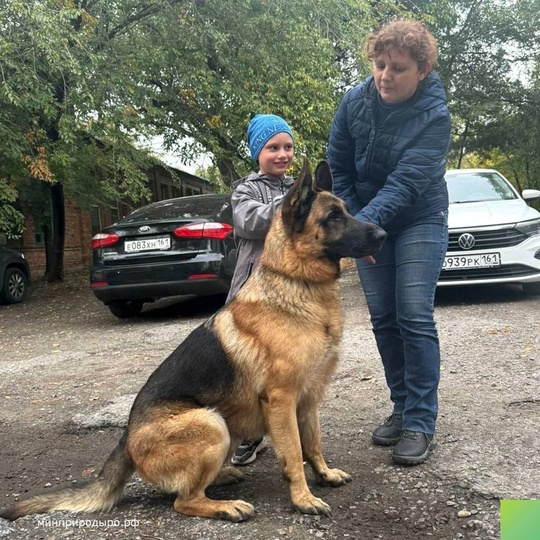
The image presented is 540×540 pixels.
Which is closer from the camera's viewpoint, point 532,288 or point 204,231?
point 204,231

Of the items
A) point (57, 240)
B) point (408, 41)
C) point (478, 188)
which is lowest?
point (57, 240)

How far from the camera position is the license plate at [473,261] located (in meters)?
7.25

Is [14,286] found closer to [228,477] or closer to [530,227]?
[530,227]

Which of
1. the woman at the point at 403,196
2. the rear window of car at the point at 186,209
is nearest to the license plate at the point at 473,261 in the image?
the rear window of car at the point at 186,209

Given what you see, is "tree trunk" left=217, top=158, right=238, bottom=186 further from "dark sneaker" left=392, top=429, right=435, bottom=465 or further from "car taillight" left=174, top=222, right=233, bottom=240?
"dark sneaker" left=392, top=429, right=435, bottom=465

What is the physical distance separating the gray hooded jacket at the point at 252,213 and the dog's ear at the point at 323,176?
23cm

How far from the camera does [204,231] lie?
786 centimetres

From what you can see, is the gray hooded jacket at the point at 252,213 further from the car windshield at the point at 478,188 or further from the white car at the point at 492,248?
the car windshield at the point at 478,188

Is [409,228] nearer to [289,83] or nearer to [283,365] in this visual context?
[283,365]

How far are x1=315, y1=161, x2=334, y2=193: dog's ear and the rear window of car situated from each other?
520 centimetres

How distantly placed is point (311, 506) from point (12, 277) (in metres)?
11.3

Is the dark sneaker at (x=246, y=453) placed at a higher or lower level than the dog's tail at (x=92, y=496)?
lower

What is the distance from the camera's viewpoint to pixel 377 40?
9.67 feet

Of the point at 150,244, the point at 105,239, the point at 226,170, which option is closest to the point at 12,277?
→ the point at 105,239
